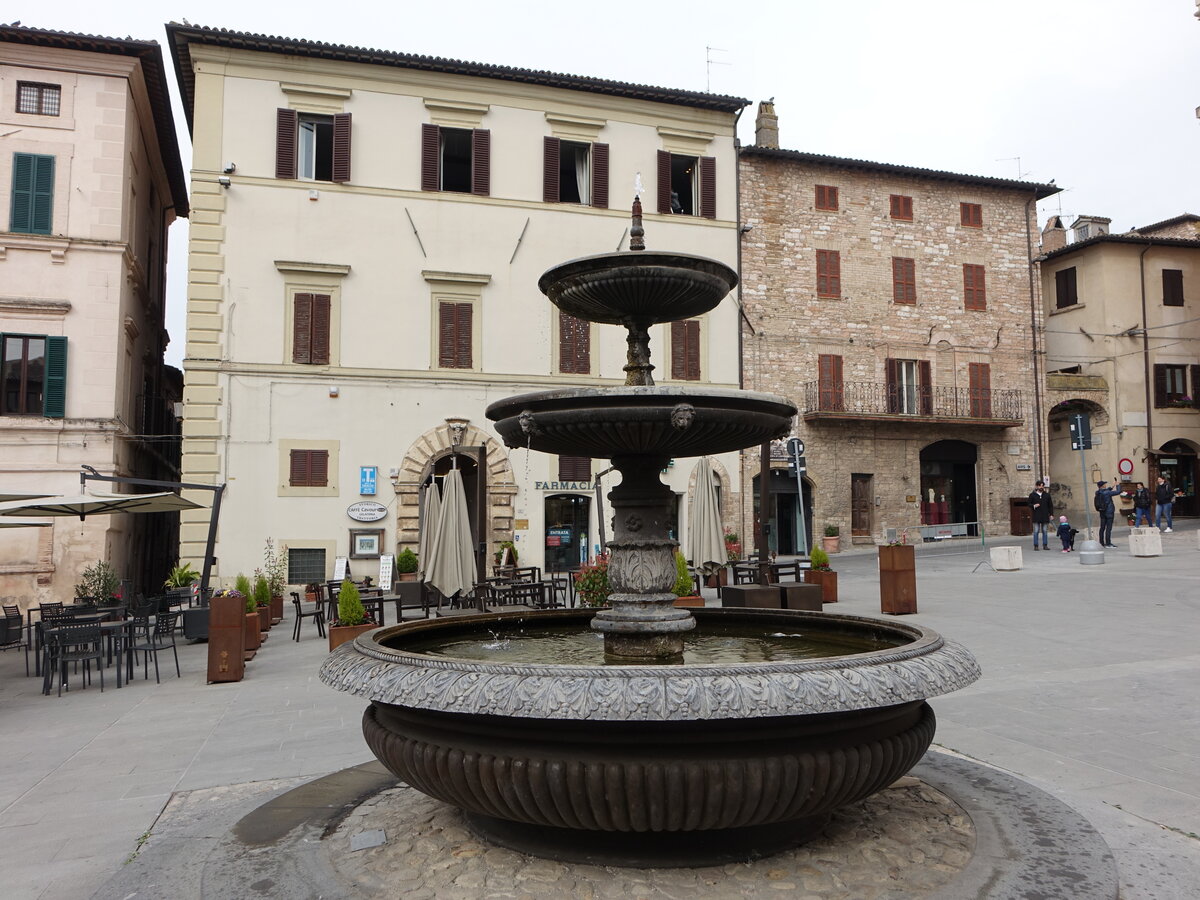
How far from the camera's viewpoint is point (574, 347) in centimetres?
2236

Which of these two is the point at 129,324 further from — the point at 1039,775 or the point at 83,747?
the point at 1039,775

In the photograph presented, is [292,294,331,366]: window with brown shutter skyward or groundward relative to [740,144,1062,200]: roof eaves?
groundward

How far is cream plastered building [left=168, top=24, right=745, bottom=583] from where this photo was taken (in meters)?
20.0

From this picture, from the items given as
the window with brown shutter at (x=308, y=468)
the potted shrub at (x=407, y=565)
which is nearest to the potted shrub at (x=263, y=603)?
the potted shrub at (x=407, y=565)

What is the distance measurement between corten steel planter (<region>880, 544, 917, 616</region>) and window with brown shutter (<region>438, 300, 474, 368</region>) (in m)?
12.5

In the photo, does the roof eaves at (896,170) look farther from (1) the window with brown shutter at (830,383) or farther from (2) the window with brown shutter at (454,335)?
(2) the window with brown shutter at (454,335)

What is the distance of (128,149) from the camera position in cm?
1952

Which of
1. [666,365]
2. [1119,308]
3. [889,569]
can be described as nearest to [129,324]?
[666,365]

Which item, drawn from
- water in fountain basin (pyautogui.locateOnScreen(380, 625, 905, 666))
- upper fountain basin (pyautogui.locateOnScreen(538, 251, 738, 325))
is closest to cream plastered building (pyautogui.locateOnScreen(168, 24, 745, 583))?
water in fountain basin (pyautogui.locateOnScreen(380, 625, 905, 666))

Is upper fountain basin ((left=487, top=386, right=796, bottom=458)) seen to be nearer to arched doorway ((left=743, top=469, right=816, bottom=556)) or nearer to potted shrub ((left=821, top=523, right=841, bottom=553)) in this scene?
arched doorway ((left=743, top=469, right=816, bottom=556))

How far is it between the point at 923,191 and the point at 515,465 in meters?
17.5

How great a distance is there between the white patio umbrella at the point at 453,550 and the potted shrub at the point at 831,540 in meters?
16.7

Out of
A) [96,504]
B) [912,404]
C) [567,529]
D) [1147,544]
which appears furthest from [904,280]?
[96,504]

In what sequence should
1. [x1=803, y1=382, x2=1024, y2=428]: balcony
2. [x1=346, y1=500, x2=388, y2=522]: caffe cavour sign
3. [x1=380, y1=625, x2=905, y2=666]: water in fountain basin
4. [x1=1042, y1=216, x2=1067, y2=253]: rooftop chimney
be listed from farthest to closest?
[x1=1042, y1=216, x2=1067, y2=253]: rooftop chimney < [x1=803, y1=382, x2=1024, y2=428]: balcony < [x1=346, y1=500, x2=388, y2=522]: caffe cavour sign < [x1=380, y1=625, x2=905, y2=666]: water in fountain basin
